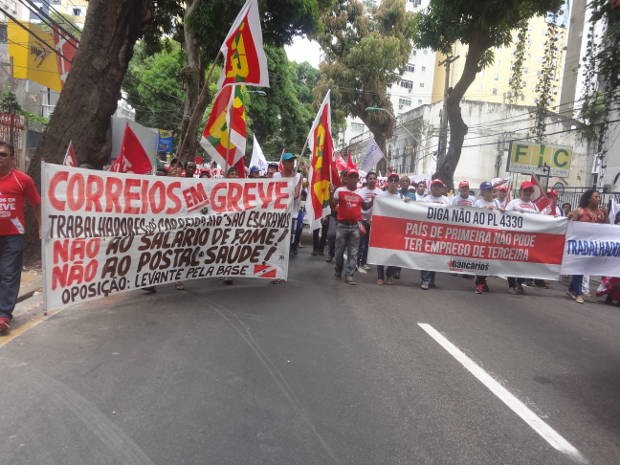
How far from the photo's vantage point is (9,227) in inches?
195

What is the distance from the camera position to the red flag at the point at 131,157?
7.65 m

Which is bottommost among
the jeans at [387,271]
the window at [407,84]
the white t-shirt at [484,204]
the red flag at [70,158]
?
the jeans at [387,271]

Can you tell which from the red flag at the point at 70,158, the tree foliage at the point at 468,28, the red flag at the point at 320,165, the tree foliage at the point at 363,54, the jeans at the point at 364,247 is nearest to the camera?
the red flag at the point at 70,158

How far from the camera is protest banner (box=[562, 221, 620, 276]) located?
8.58 m

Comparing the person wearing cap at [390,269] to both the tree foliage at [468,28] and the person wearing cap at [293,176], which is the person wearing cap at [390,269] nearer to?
the person wearing cap at [293,176]

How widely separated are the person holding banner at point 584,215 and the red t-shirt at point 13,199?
791cm

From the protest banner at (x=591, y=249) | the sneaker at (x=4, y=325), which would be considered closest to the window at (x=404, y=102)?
the protest banner at (x=591, y=249)

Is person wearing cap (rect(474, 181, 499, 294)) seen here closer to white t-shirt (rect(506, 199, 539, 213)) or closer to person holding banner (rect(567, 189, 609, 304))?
white t-shirt (rect(506, 199, 539, 213))

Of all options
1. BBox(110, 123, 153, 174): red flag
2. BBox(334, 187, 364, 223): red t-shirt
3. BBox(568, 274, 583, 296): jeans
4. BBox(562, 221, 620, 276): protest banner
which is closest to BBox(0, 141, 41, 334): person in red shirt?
BBox(110, 123, 153, 174): red flag

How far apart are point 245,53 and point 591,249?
6254 millimetres

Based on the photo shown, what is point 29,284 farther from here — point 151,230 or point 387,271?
point 387,271

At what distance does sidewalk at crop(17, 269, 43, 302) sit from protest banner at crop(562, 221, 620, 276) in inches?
308

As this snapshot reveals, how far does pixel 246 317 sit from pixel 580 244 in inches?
232

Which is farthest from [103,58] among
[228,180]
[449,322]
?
[449,322]
